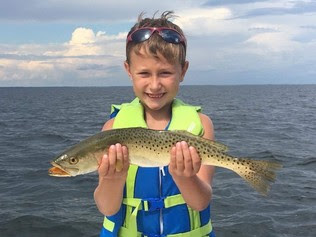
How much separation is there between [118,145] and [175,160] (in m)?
0.57

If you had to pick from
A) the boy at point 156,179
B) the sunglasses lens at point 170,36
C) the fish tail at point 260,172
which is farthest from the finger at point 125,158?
the sunglasses lens at point 170,36

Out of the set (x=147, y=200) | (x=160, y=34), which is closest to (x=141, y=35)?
(x=160, y=34)

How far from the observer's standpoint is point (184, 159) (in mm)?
4090

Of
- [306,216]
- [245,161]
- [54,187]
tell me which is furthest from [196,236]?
[54,187]

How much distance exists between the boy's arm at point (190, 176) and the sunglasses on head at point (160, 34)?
48.5 inches

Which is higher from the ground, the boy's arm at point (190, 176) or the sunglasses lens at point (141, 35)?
the sunglasses lens at point (141, 35)

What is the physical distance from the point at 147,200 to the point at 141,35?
1.81 meters

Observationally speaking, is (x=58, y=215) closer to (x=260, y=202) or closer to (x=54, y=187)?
(x=54, y=187)

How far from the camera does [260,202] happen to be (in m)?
12.8

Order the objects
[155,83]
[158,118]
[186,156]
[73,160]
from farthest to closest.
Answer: [158,118]
[155,83]
[73,160]
[186,156]

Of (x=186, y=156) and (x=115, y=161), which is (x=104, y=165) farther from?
(x=186, y=156)

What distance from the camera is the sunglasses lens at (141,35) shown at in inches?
181

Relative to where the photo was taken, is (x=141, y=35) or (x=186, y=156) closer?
(x=186, y=156)

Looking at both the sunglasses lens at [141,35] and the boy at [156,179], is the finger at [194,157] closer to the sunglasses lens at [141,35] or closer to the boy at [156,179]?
the boy at [156,179]
